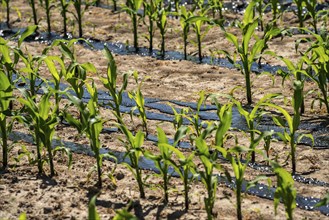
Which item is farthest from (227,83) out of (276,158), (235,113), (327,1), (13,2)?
(13,2)

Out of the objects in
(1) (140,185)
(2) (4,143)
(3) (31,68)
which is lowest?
(1) (140,185)

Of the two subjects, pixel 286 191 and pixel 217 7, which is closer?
pixel 286 191

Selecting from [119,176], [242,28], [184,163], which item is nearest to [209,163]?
[184,163]

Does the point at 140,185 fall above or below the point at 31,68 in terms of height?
below

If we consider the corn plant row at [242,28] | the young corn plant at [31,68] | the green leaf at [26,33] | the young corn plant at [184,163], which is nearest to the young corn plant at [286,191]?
the young corn plant at [184,163]

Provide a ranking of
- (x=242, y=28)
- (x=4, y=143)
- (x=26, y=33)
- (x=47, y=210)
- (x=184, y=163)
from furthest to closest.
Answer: (x=242, y=28) < (x=26, y=33) < (x=4, y=143) < (x=47, y=210) < (x=184, y=163)

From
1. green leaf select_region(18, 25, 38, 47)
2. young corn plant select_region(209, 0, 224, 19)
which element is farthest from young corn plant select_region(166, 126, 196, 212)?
young corn plant select_region(209, 0, 224, 19)

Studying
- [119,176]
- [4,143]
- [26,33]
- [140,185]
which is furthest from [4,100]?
[26,33]

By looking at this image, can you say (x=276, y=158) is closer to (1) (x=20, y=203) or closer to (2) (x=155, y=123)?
(2) (x=155, y=123)

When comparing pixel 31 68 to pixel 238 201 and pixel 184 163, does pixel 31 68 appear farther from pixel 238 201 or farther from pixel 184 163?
pixel 238 201

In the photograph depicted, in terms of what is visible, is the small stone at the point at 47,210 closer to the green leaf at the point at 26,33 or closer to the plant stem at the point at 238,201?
the plant stem at the point at 238,201

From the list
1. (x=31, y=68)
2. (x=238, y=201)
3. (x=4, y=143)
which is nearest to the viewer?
(x=238, y=201)

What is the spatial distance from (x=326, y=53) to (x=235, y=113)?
89 centimetres

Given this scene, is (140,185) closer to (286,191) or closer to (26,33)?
(286,191)
